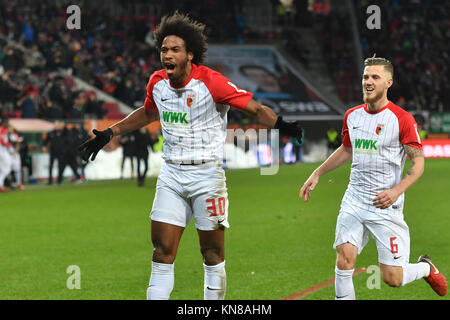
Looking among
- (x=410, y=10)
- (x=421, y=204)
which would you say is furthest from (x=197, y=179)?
(x=410, y=10)

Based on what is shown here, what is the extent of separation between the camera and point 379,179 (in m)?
6.65

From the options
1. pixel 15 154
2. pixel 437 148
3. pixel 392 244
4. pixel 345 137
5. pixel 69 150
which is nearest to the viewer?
pixel 392 244

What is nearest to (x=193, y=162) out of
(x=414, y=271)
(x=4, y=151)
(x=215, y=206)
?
(x=215, y=206)

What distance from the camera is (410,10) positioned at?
46.5 meters

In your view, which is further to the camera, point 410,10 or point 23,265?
point 410,10

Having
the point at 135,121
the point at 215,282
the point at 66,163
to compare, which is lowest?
the point at 66,163

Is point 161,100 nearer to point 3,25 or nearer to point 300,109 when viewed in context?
point 3,25

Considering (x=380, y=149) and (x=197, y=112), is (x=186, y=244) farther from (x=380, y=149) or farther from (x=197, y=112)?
(x=197, y=112)

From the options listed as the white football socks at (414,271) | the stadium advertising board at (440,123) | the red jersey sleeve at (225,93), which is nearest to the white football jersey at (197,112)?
the red jersey sleeve at (225,93)

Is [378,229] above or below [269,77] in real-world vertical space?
above

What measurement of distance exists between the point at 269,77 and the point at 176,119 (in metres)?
33.7

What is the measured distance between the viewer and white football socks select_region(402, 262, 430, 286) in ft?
22.5

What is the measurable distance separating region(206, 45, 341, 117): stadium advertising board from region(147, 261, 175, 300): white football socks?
31332mm
